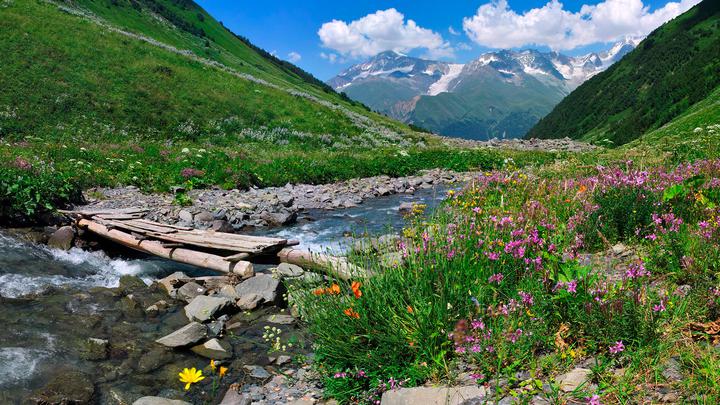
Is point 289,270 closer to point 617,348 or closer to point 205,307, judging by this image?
point 205,307

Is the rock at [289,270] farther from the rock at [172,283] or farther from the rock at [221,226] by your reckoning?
the rock at [221,226]

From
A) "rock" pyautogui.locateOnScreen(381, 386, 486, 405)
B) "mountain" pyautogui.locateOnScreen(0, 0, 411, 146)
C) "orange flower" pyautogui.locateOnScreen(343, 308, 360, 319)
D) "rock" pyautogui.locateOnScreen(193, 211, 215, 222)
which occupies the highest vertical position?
"mountain" pyautogui.locateOnScreen(0, 0, 411, 146)

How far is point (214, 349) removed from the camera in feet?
21.8

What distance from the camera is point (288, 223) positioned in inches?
628

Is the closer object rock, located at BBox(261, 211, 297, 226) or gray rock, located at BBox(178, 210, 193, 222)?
gray rock, located at BBox(178, 210, 193, 222)

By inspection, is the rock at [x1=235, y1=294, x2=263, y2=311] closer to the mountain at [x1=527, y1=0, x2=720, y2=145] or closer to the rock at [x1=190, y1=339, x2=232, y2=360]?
the rock at [x1=190, y1=339, x2=232, y2=360]

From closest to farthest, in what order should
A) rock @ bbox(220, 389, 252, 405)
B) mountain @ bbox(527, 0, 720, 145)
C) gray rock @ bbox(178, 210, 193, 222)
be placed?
1. rock @ bbox(220, 389, 252, 405)
2. gray rock @ bbox(178, 210, 193, 222)
3. mountain @ bbox(527, 0, 720, 145)

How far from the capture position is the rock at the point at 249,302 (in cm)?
806

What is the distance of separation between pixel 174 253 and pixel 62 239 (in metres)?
3.28

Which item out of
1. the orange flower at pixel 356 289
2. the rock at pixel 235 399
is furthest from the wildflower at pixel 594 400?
the rock at pixel 235 399

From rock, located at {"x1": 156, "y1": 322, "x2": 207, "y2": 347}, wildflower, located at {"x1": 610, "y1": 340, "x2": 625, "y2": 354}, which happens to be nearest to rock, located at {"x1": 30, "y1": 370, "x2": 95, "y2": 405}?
rock, located at {"x1": 156, "y1": 322, "x2": 207, "y2": 347}

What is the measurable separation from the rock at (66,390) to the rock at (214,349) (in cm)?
147

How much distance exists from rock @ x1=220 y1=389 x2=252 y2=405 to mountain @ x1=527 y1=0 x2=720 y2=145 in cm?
8757

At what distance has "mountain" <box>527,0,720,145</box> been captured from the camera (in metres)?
84.2
